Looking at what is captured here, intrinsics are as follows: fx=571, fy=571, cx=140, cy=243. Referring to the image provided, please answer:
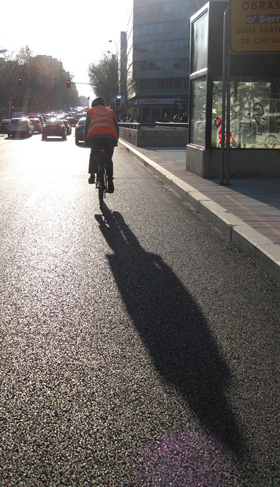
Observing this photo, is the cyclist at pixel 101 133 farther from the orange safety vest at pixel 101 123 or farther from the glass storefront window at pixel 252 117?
the glass storefront window at pixel 252 117

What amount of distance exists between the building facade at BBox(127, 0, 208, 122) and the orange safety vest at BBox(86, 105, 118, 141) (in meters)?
69.7

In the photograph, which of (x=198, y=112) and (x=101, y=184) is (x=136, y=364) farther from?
(x=198, y=112)

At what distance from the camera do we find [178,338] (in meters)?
3.83

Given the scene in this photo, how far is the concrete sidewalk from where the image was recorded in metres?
5.84

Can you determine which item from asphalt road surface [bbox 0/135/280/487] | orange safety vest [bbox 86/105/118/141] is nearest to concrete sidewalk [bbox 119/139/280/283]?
asphalt road surface [bbox 0/135/280/487]

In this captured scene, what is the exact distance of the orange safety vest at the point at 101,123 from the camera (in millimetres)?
9250

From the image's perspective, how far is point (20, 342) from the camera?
12.1 ft

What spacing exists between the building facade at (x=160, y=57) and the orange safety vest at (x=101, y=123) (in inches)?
2743

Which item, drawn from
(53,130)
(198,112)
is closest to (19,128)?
(53,130)

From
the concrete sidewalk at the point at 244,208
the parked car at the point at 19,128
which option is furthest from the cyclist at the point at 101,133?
the parked car at the point at 19,128

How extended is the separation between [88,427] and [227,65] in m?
9.33

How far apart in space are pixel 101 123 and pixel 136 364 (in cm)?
650

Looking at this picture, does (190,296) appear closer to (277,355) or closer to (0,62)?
(277,355)

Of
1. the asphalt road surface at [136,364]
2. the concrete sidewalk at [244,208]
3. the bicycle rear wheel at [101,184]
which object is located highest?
the bicycle rear wheel at [101,184]
